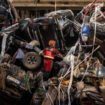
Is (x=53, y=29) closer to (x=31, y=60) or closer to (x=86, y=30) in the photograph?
(x=86, y=30)

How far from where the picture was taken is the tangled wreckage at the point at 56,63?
5.18 meters

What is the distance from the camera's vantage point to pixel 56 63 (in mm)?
6539

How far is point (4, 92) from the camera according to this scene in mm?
5621

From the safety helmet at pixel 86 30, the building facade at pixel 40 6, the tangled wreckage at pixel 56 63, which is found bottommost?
the tangled wreckage at pixel 56 63

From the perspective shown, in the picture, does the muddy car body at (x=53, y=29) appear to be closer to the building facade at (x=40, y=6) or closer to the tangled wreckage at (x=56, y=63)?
the tangled wreckage at (x=56, y=63)

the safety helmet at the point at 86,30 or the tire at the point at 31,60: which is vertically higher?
the safety helmet at the point at 86,30

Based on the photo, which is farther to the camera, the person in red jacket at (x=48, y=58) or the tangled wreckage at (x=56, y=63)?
the person in red jacket at (x=48, y=58)

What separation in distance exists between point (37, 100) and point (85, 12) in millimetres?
4495

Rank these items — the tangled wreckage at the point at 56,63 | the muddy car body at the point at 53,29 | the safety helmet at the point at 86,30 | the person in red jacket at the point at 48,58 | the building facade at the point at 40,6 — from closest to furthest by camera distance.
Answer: the tangled wreckage at the point at 56,63 → the person in red jacket at the point at 48,58 → the safety helmet at the point at 86,30 → the muddy car body at the point at 53,29 → the building facade at the point at 40,6

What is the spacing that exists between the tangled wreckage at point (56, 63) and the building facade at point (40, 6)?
338 centimetres

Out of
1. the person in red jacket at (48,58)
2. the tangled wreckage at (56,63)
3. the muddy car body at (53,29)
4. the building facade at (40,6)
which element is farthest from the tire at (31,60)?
the building facade at (40,6)

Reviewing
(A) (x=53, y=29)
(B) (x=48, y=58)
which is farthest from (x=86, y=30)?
(B) (x=48, y=58)

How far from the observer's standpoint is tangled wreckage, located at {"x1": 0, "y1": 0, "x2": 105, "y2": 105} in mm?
5180

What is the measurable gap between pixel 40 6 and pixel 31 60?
550cm
